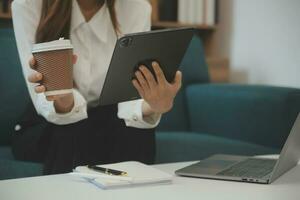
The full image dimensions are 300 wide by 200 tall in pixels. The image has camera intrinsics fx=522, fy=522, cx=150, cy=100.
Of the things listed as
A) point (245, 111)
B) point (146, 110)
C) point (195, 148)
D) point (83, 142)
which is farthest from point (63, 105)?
point (245, 111)

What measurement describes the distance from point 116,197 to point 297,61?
1555mm

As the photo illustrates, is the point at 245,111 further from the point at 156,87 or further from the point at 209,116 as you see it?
the point at 156,87

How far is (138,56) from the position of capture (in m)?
1.08

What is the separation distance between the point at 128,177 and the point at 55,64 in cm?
26

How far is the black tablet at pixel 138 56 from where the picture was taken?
103cm

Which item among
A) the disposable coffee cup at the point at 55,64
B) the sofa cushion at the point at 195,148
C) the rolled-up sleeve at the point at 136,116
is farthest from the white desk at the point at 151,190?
the sofa cushion at the point at 195,148

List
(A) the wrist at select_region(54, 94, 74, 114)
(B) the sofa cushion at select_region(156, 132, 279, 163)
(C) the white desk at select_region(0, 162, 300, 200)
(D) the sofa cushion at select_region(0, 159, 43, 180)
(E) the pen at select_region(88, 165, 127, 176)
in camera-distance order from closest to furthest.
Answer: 1. (C) the white desk at select_region(0, 162, 300, 200)
2. (E) the pen at select_region(88, 165, 127, 176)
3. (A) the wrist at select_region(54, 94, 74, 114)
4. (D) the sofa cushion at select_region(0, 159, 43, 180)
5. (B) the sofa cushion at select_region(156, 132, 279, 163)

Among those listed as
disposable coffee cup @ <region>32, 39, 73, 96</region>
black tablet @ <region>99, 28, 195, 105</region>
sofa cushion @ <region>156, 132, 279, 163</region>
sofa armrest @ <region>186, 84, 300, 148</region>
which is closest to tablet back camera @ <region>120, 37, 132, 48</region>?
black tablet @ <region>99, 28, 195, 105</region>

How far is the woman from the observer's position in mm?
1242

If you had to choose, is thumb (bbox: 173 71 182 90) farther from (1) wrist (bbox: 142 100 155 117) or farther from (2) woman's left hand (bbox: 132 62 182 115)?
(1) wrist (bbox: 142 100 155 117)

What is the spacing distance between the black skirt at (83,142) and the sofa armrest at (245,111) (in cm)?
60

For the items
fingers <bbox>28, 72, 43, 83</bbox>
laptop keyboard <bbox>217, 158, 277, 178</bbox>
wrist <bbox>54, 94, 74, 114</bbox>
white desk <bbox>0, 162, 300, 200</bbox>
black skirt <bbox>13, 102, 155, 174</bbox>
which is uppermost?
fingers <bbox>28, 72, 43, 83</bbox>

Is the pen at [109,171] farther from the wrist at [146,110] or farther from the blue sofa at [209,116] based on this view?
the blue sofa at [209,116]

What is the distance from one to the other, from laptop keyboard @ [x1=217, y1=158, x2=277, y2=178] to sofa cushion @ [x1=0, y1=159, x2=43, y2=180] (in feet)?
1.86
